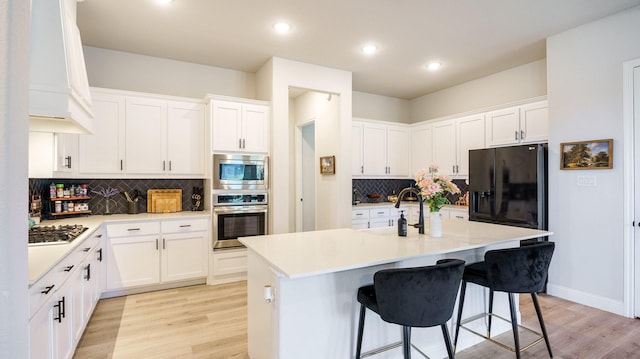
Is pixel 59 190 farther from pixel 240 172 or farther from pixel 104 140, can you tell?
pixel 240 172

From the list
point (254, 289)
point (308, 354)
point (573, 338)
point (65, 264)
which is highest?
point (65, 264)

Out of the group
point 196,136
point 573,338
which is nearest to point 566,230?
point 573,338

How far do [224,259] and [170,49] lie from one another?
2.73m

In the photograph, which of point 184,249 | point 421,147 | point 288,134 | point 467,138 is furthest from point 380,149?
point 184,249

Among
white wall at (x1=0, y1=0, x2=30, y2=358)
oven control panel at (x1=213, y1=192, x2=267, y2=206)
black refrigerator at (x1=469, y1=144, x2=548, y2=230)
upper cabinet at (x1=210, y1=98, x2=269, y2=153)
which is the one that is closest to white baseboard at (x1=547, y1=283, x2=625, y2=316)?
black refrigerator at (x1=469, y1=144, x2=548, y2=230)

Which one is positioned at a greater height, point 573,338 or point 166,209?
point 166,209

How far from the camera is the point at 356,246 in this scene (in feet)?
7.04

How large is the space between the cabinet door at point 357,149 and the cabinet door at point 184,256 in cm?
259

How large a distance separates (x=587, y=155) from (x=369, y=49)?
2.64 m

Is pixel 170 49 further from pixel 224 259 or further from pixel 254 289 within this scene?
pixel 254 289

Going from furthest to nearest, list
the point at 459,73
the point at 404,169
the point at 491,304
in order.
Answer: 1. the point at 404,169
2. the point at 459,73
3. the point at 491,304

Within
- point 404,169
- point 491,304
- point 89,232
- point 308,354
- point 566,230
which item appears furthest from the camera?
point 404,169

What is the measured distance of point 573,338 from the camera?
8.70 ft

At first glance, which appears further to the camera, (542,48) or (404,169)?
(404,169)
